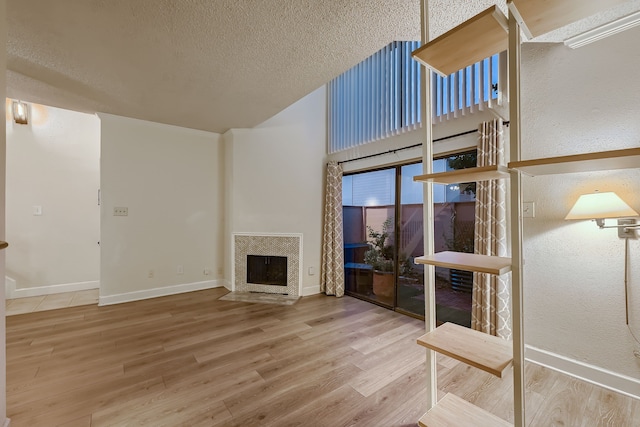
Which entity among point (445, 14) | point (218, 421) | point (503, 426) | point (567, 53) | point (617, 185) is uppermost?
point (445, 14)

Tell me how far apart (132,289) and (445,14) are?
4.51 metres

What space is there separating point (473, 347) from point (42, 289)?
530cm

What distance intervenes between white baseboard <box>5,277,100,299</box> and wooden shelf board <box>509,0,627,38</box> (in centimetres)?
558

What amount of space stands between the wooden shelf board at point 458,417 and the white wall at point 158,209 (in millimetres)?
3708

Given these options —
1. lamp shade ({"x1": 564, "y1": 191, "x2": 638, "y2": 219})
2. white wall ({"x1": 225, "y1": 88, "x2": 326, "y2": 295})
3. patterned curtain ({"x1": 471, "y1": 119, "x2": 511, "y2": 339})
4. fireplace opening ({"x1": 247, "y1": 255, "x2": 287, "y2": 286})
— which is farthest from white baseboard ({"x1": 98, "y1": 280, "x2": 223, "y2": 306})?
lamp shade ({"x1": 564, "y1": 191, "x2": 638, "y2": 219})

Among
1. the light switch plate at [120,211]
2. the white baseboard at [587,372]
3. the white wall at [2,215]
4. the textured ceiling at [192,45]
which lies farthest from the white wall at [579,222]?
the light switch plate at [120,211]

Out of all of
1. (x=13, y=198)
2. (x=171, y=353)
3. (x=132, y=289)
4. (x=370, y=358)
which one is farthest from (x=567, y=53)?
(x=13, y=198)

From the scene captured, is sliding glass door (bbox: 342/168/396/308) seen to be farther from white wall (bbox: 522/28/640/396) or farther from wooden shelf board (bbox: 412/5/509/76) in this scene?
wooden shelf board (bbox: 412/5/509/76)

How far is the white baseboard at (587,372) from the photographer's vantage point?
5.74 ft

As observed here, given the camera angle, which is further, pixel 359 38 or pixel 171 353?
pixel 171 353

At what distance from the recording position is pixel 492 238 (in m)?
2.32

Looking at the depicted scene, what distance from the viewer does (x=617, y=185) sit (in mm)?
1789

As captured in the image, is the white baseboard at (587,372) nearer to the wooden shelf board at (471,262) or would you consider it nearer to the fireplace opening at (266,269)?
the wooden shelf board at (471,262)

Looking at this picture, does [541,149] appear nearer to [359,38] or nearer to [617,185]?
[617,185]
